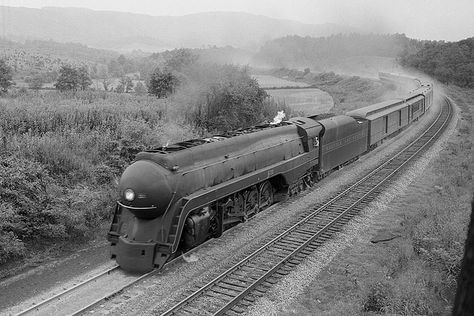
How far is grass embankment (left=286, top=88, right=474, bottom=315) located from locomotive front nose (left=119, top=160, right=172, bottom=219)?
13.6 ft

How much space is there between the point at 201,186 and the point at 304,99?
43277mm

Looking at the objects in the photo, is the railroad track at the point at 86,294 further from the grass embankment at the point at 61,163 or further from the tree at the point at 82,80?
the tree at the point at 82,80

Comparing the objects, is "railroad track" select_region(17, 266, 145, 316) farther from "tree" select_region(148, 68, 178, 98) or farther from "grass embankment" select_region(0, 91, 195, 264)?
"tree" select_region(148, 68, 178, 98)

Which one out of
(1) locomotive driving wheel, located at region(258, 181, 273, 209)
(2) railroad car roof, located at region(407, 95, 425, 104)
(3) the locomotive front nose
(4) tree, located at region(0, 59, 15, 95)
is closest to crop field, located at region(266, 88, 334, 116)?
(2) railroad car roof, located at region(407, 95, 425, 104)

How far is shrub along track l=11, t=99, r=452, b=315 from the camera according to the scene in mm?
9773

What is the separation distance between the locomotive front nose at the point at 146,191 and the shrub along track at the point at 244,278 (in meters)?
1.71

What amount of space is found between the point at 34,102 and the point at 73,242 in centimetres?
903

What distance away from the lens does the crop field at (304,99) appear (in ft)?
149

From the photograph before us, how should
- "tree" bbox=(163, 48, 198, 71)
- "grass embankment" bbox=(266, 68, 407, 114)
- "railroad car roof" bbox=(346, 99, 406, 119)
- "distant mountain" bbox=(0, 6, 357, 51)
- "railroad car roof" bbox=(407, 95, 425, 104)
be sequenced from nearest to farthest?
1. "railroad car roof" bbox=(346, 99, 406, 119)
2. "tree" bbox=(163, 48, 198, 71)
3. "railroad car roof" bbox=(407, 95, 425, 104)
4. "grass embankment" bbox=(266, 68, 407, 114)
5. "distant mountain" bbox=(0, 6, 357, 51)

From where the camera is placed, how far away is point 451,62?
77000mm

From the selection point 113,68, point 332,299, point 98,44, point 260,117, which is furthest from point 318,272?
point 98,44

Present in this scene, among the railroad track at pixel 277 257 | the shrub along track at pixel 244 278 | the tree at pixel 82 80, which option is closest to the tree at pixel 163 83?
the tree at pixel 82 80

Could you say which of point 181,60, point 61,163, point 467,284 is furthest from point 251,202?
point 181,60

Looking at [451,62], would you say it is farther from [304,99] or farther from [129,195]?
[129,195]
